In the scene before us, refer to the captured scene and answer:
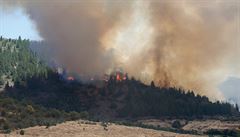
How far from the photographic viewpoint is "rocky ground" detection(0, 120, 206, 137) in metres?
145

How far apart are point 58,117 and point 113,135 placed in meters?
51.6

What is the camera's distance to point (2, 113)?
18775 cm

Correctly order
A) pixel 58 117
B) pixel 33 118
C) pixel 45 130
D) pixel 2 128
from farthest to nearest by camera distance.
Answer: pixel 58 117 → pixel 33 118 → pixel 2 128 → pixel 45 130

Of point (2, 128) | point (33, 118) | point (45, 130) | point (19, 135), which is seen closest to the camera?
point (19, 135)

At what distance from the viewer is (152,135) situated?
15738 cm

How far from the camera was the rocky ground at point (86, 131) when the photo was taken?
145m

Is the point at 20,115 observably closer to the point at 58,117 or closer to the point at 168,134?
the point at 58,117

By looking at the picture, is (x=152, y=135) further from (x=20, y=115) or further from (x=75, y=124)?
(x=20, y=115)

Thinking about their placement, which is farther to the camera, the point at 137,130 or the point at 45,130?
the point at 137,130

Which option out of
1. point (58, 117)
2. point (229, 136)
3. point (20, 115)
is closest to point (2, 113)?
point (20, 115)

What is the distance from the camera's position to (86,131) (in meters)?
152

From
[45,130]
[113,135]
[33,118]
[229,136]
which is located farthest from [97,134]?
[229,136]

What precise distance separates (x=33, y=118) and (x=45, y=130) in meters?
34.7

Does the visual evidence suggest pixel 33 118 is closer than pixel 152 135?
No
